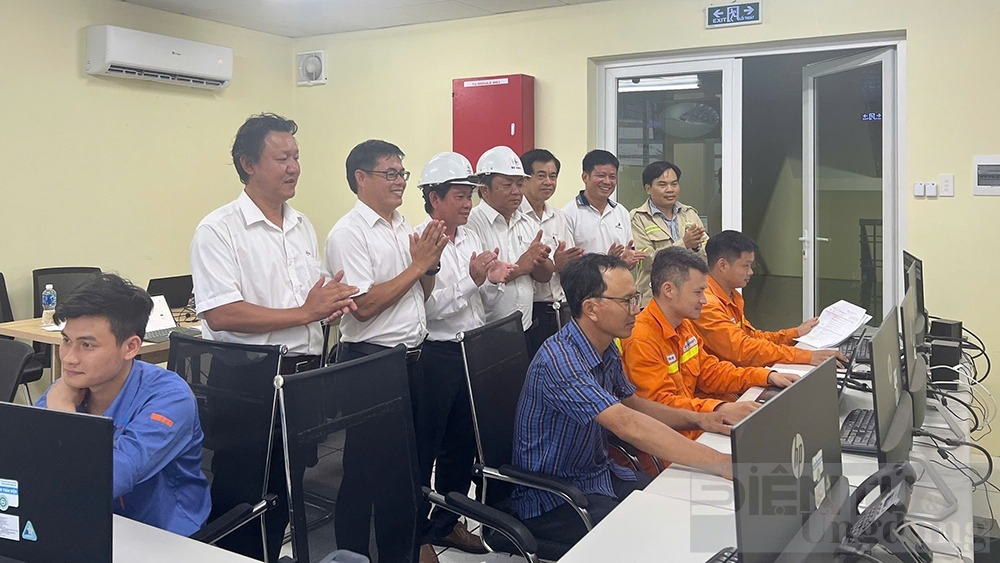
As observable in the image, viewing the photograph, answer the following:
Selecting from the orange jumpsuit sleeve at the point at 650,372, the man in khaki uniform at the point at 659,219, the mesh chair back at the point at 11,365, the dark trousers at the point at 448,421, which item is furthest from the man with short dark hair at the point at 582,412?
the man in khaki uniform at the point at 659,219

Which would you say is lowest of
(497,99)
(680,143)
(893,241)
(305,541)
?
(305,541)

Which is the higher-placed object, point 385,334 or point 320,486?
point 385,334

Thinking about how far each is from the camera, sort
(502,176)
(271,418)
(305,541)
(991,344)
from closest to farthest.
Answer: (305,541) → (271,418) → (502,176) → (991,344)

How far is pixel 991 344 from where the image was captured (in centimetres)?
436

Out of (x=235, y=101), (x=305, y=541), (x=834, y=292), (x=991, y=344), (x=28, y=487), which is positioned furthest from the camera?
(x=235, y=101)

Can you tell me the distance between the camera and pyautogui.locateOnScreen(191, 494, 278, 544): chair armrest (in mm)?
1871

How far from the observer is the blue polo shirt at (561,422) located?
2219 millimetres

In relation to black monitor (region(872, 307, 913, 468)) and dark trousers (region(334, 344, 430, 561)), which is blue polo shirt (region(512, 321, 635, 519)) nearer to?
dark trousers (region(334, 344, 430, 561))

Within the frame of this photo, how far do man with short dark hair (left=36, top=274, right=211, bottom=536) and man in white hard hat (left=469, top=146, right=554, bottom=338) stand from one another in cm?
187

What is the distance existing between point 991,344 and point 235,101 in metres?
5.33

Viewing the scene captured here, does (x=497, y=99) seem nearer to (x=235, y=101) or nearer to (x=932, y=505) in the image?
(x=235, y=101)

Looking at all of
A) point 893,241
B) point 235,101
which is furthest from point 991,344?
point 235,101

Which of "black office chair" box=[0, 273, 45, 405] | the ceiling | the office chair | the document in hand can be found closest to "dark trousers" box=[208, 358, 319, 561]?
the document in hand

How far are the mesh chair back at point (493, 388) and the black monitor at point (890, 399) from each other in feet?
3.58
